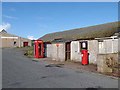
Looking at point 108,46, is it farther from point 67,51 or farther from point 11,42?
point 11,42

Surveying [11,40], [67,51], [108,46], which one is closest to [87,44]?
[108,46]

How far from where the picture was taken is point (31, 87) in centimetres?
958

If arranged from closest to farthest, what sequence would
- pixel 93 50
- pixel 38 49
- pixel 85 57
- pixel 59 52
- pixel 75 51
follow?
pixel 85 57 < pixel 93 50 < pixel 75 51 < pixel 59 52 < pixel 38 49

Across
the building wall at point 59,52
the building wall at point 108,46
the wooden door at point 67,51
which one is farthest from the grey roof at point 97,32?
the building wall at point 59,52

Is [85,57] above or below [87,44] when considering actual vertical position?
below

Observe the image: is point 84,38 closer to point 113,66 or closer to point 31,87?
point 113,66

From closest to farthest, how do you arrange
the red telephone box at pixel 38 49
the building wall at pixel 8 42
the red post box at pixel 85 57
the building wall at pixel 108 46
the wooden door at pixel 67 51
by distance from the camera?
1. the building wall at pixel 108 46
2. the red post box at pixel 85 57
3. the wooden door at pixel 67 51
4. the red telephone box at pixel 38 49
5. the building wall at pixel 8 42

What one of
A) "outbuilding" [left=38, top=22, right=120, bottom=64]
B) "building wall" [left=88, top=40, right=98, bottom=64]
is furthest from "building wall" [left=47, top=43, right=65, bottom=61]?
"building wall" [left=88, top=40, right=98, bottom=64]

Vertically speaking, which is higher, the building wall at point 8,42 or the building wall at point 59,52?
the building wall at point 8,42

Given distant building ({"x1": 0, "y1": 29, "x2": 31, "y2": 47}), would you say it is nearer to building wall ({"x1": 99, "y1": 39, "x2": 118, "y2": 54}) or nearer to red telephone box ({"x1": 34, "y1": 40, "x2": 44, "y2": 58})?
red telephone box ({"x1": 34, "y1": 40, "x2": 44, "y2": 58})

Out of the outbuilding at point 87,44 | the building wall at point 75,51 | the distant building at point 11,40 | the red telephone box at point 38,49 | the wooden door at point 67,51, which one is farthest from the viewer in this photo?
the distant building at point 11,40

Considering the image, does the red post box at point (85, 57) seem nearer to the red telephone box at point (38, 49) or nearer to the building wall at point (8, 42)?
the red telephone box at point (38, 49)

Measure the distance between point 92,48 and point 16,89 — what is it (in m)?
12.3

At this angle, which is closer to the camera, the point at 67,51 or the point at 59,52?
the point at 67,51
